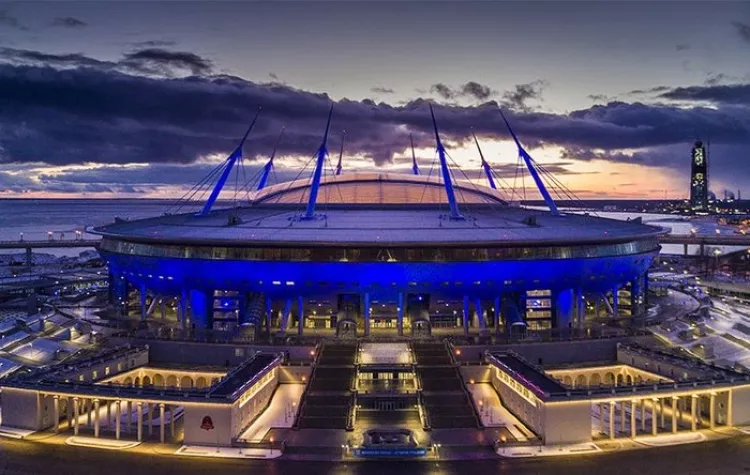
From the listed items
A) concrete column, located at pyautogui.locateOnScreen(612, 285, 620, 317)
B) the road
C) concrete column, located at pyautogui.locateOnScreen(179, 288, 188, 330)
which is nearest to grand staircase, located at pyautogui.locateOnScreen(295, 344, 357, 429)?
the road

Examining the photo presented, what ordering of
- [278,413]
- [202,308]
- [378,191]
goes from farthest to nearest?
[378,191] < [202,308] < [278,413]

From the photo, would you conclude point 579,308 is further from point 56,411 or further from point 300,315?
point 56,411

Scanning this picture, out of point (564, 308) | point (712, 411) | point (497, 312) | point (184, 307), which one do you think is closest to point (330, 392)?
point (497, 312)

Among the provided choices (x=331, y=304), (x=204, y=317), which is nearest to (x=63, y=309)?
(x=204, y=317)

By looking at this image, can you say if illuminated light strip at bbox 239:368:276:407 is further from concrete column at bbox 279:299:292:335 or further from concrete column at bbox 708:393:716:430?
concrete column at bbox 708:393:716:430

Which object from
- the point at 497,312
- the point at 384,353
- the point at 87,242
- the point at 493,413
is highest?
the point at 87,242

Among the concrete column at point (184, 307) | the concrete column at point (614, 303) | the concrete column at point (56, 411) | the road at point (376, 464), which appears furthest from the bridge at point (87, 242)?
the road at point (376, 464)

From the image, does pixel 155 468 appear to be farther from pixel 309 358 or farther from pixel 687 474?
pixel 687 474

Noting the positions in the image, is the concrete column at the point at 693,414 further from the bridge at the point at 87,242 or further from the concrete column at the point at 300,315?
the bridge at the point at 87,242
